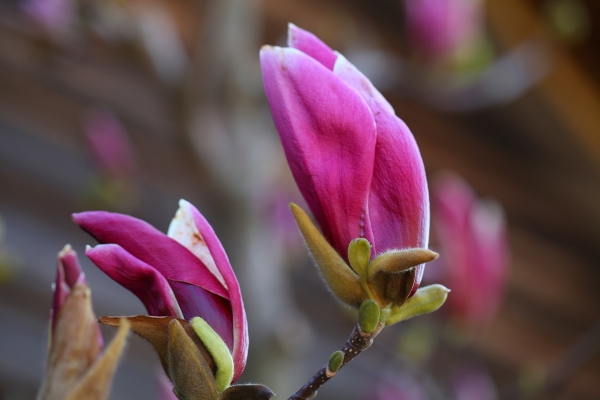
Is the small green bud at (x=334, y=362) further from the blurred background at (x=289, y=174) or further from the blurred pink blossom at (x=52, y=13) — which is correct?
the blurred pink blossom at (x=52, y=13)

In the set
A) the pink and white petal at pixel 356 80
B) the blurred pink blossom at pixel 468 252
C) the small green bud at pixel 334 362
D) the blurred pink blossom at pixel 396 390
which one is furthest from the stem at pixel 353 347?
the blurred pink blossom at pixel 396 390

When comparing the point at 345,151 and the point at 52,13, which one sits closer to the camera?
the point at 345,151

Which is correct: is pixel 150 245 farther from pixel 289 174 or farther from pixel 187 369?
pixel 289 174

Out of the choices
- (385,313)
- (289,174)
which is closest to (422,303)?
(385,313)

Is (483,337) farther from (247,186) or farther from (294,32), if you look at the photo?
(294,32)

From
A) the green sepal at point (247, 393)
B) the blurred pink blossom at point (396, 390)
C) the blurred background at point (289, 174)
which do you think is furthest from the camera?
the blurred pink blossom at point (396, 390)

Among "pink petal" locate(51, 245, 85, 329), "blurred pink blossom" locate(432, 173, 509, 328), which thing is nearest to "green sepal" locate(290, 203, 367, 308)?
"pink petal" locate(51, 245, 85, 329)
